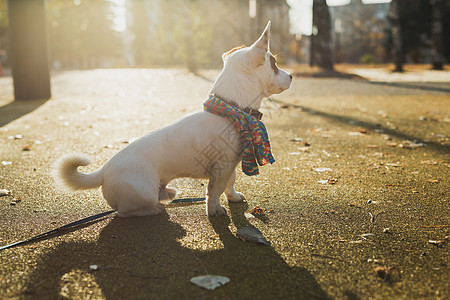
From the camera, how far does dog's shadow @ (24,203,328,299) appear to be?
2.03 metres

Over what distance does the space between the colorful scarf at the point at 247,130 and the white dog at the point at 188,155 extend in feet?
0.20

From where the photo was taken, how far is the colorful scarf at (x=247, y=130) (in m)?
2.93

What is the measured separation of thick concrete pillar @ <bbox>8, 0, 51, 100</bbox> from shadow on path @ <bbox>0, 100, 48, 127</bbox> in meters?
0.48

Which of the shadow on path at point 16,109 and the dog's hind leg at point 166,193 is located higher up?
the shadow on path at point 16,109

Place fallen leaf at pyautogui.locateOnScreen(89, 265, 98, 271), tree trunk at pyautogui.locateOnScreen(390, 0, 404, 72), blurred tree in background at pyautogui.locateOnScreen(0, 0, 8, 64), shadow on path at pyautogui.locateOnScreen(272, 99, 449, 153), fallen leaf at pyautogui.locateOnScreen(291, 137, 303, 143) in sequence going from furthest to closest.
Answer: blurred tree in background at pyautogui.locateOnScreen(0, 0, 8, 64) < tree trunk at pyautogui.locateOnScreen(390, 0, 404, 72) < fallen leaf at pyautogui.locateOnScreen(291, 137, 303, 143) < shadow on path at pyautogui.locateOnScreen(272, 99, 449, 153) < fallen leaf at pyautogui.locateOnScreen(89, 265, 98, 271)

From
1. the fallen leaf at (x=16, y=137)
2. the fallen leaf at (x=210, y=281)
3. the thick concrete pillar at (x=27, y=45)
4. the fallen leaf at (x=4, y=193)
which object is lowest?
the fallen leaf at (x=210, y=281)

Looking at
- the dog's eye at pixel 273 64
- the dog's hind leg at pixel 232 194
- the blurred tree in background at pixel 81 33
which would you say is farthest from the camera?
the blurred tree in background at pixel 81 33

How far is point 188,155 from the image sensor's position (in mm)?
2941

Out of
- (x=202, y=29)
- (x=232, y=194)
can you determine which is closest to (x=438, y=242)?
(x=232, y=194)

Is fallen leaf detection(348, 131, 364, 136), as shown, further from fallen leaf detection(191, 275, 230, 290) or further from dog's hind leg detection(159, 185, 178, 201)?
fallen leaf detection(191, 275, 230, 290)

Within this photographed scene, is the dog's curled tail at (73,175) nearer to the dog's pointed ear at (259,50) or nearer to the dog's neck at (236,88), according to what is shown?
the dog's neck at (236,88)

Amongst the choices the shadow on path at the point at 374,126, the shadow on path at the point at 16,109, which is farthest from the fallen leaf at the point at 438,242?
the shadow on path at the point at 16,109

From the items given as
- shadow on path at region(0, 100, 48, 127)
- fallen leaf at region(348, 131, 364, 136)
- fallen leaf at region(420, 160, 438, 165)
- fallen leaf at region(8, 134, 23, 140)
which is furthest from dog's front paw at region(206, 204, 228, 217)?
shadow on path at region(0, 100, 48, 127)

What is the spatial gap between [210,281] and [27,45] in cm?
945
